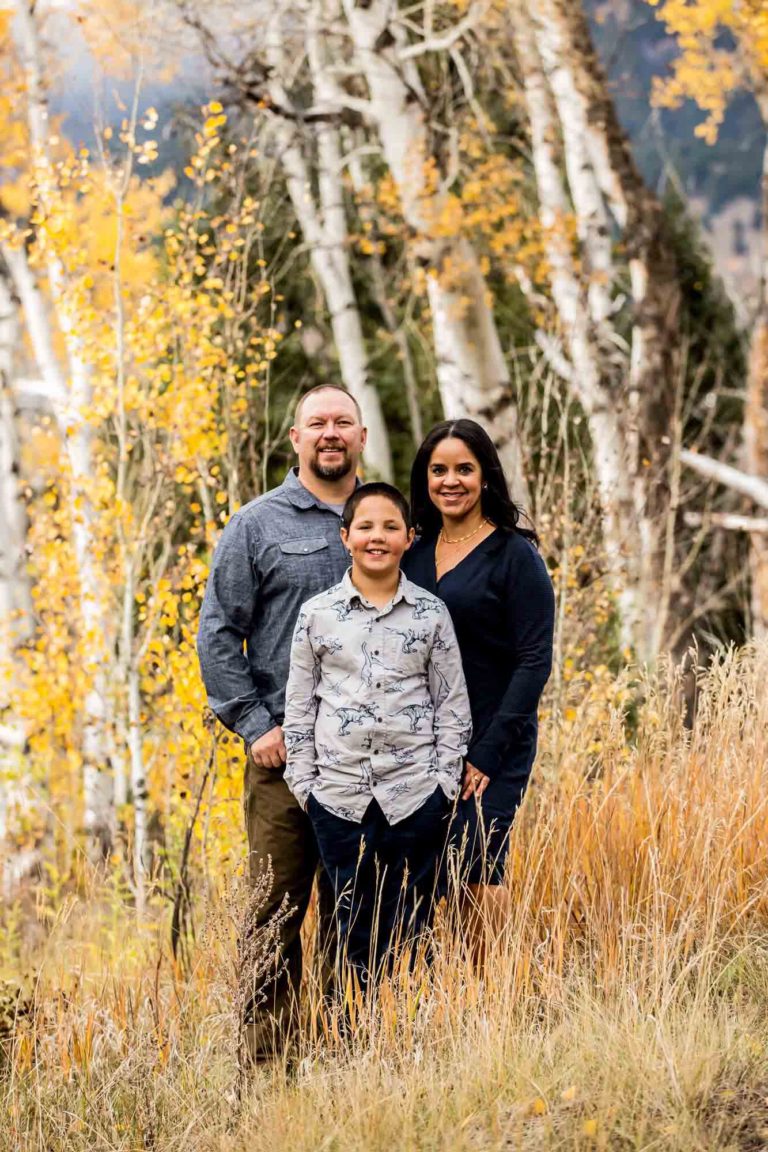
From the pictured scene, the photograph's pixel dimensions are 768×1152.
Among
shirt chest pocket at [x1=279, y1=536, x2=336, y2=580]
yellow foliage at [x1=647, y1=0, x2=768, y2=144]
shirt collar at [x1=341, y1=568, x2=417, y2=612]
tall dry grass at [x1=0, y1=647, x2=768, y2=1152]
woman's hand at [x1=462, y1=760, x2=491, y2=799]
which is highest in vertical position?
yellow foliage at [x1=647, y1=0, x2=768, y2=144]

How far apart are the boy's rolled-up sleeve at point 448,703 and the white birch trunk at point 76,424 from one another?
3684mm

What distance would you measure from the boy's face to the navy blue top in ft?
0.76

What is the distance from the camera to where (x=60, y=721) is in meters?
7.88

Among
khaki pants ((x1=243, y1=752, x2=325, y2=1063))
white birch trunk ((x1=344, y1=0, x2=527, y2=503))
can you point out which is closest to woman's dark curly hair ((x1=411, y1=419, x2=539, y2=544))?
khaki pants ((x1=243, y1=752, x2=325, y2=1063))

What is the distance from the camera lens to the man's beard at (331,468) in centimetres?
359

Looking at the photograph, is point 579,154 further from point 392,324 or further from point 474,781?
point 474,781

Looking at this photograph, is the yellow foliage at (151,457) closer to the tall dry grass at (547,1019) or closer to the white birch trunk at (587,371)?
the tall dry grass at (547,1019)

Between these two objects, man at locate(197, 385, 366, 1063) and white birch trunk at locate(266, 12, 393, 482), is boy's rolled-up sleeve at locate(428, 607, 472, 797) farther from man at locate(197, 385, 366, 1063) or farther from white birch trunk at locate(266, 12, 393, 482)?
white birch trunk at locate(266, 12, 393, 482)

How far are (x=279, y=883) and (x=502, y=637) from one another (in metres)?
0.92

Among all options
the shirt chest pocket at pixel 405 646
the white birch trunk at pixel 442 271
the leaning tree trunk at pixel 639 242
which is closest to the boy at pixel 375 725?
the shirt chest pocket at pixel 405 646

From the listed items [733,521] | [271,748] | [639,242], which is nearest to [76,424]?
[639,242]

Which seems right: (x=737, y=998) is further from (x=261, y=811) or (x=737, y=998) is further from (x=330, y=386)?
(x=330, y=386)

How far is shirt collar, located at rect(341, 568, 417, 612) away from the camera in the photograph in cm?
332

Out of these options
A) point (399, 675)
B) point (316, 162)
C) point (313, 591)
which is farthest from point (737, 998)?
point (316, 162)
